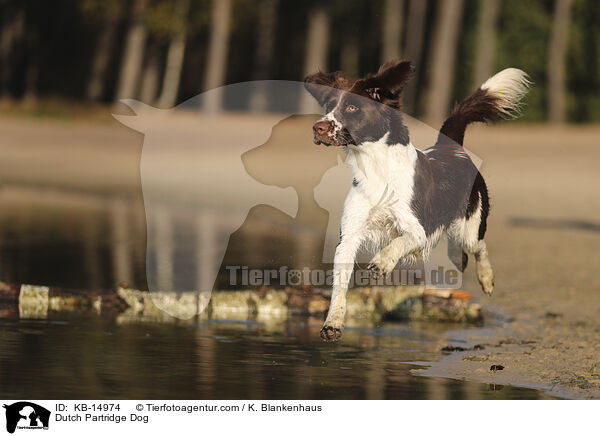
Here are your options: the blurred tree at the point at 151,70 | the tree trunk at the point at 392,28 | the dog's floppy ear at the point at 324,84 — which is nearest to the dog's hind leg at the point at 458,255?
the dog's floppy ear at the point at 324,84

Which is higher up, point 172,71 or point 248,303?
point 172,71

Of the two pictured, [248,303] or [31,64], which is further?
[31,64]

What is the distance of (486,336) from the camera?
10.8m

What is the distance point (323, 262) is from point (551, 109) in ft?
116

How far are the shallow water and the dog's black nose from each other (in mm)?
1714

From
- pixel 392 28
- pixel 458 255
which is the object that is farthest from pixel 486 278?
pixel 392 28

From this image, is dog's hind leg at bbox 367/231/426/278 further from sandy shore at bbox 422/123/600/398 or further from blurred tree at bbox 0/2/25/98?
blurred tree at bbox 0/2/25/98

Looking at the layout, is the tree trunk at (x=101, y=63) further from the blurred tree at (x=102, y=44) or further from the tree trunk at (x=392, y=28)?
the tree trunk at (x=392, y=28)

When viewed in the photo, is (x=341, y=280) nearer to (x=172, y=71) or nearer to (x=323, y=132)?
(x=323, y=132)

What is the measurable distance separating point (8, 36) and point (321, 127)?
48664 mm

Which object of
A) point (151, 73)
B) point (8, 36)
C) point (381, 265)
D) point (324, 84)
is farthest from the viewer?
point (151, 73)

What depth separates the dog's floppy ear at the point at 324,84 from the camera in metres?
8.23

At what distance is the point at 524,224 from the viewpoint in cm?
2202
